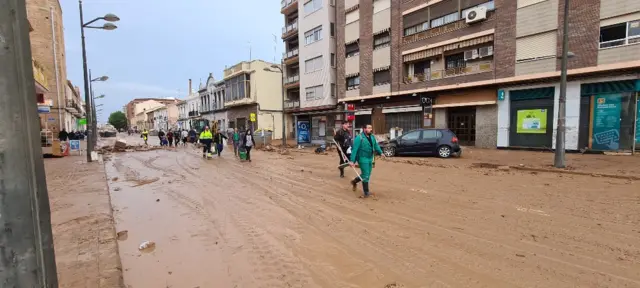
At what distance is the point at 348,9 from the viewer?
27.2 meters

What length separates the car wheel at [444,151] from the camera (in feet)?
47.9

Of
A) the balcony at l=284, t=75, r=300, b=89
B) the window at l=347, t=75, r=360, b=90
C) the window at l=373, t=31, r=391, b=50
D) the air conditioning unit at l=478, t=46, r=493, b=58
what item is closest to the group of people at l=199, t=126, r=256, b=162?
the window at l=347, t=75, r=360, b=90

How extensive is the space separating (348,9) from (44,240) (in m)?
28.5

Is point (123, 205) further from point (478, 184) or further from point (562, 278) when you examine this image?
point (478, 184)

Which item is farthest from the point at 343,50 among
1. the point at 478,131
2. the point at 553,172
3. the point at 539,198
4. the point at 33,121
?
the point at 33,121

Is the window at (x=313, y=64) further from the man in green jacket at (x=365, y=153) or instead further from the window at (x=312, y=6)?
the man in green jacket at (x=365, y=153)

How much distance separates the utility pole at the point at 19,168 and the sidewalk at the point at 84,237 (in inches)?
84.5

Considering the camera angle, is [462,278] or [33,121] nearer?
[33,121]

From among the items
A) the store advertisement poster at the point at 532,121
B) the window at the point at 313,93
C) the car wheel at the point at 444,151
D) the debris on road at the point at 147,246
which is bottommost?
the debris on road at the point at 147,246

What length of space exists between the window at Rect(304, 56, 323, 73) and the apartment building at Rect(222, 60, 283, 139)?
6.26 metres

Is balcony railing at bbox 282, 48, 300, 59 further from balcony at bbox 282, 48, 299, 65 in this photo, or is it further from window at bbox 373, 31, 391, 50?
window at bbox 373, 31, 391, 50

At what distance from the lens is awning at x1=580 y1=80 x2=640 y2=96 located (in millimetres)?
13963

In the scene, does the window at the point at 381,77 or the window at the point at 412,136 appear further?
the window at the point at 381,77

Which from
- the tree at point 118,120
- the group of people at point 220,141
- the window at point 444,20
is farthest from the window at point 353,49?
the tree at point 118,120
